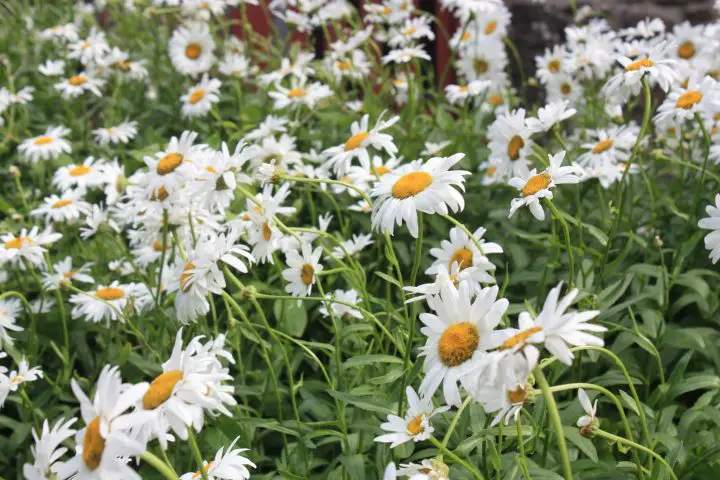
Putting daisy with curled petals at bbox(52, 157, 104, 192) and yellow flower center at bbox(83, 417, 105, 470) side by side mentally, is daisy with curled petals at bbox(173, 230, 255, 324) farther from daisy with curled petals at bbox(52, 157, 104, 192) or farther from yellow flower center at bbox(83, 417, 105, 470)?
daisy with curled petals at bbox(52, 157, 104, 192)

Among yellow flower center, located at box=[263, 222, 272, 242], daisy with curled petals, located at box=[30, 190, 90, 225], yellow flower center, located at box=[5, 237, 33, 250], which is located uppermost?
yellow flower center, located at box=[263, 222, 272, 242]

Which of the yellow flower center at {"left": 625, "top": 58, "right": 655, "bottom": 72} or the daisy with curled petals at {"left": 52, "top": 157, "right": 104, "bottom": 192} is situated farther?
the daisy with curled petals at {"left": 52, "top": 157, "right": 104, "bottom": 192}

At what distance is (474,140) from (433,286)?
170cm

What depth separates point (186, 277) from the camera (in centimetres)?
145

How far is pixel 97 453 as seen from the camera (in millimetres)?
894

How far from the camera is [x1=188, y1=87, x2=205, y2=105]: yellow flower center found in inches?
116

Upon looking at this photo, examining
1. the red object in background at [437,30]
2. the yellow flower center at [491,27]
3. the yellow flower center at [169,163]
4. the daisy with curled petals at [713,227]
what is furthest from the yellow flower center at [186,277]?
the red object in background at [437,30]

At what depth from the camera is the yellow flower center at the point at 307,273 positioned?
1.64 metres

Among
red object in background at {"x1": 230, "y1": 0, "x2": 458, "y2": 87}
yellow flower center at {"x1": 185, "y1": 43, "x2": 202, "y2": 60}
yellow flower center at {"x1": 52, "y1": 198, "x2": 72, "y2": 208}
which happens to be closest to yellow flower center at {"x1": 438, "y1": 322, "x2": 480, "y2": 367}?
yellow flower center at {"x1": 52, "y1": 198, "x2": 72, "y2": 208}

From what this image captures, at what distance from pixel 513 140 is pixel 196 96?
59.7 inches

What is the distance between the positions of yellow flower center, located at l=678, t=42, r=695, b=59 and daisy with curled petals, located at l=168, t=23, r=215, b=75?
6.37 feet

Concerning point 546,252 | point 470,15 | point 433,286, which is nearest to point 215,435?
point 433,286

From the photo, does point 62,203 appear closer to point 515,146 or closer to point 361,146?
point 361,146

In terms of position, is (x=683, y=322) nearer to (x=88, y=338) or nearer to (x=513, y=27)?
(x=88, y=338)
